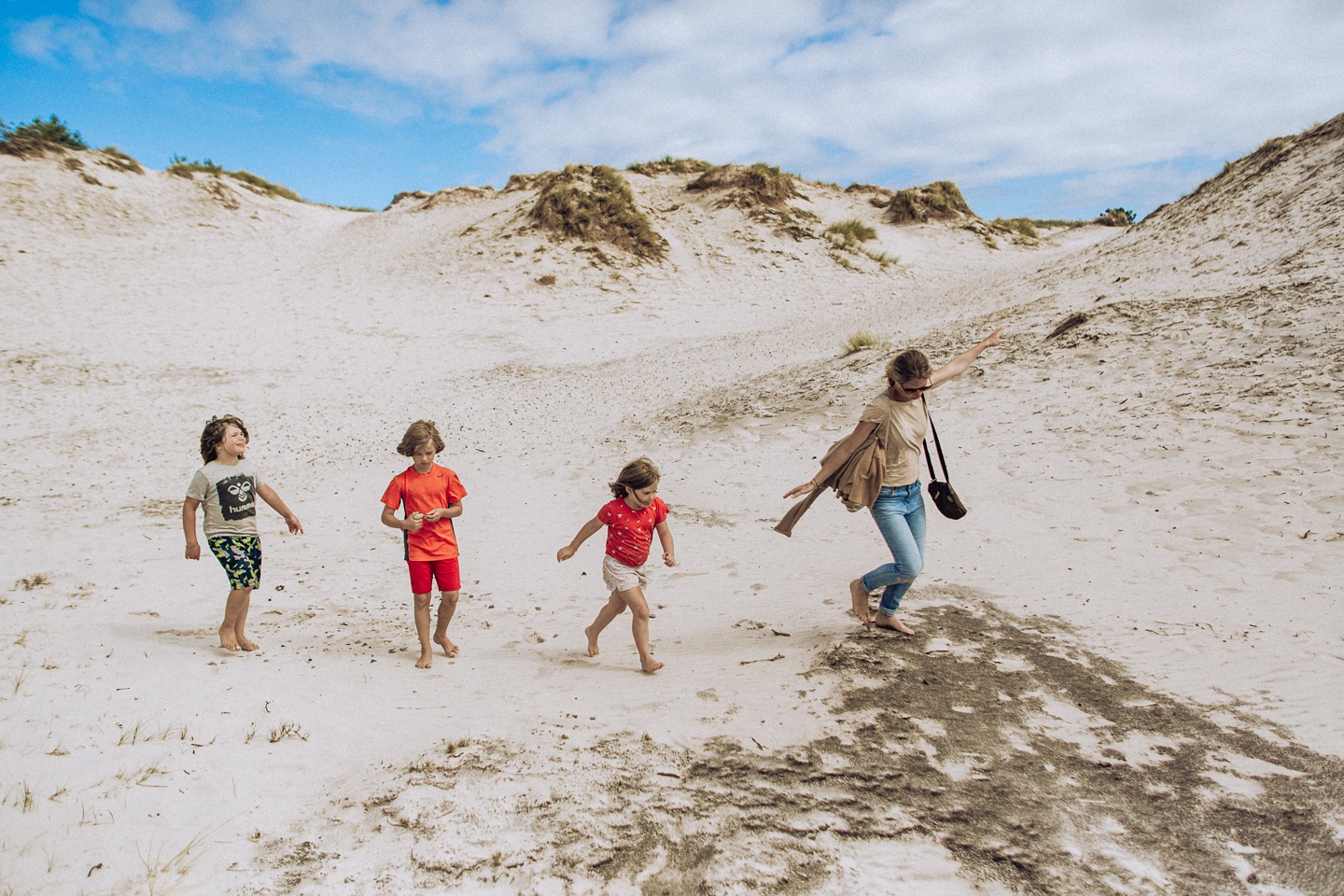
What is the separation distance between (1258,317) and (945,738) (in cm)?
942

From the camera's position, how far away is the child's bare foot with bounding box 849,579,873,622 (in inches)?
185

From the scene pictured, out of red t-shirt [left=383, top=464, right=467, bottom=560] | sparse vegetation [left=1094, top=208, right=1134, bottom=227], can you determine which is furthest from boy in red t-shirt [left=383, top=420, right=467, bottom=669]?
sparse vegetation [left=1094, top=208, right=1134, bottom=227]

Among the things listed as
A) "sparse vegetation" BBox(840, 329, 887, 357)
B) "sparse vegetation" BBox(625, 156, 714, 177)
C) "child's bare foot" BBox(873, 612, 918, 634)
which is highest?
"sparse vegetation" BBox(625, 156, 714, 177)

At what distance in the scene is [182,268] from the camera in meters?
20.3

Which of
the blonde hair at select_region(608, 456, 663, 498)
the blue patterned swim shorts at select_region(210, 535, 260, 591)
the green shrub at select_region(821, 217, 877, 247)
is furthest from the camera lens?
the green shrub at select_region(821, 217, 877, 247)

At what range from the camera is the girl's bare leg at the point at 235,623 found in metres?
Result: 4.61

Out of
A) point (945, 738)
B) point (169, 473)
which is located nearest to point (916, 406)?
point (945, 738)

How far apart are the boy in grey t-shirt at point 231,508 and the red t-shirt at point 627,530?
2.11 m

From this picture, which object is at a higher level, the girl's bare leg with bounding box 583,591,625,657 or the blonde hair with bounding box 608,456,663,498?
the blonde hair with bounding box 608,456,663,498

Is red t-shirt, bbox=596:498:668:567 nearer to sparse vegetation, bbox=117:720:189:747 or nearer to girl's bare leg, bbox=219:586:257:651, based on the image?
sparse vegetation, bbox=117:720:189:747

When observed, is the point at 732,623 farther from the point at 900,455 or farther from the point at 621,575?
the point at 900,455

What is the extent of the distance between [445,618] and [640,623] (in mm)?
1395

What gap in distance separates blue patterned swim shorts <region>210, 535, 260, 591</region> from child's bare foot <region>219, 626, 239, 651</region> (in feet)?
1.00

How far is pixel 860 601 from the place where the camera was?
4738 millimetres
